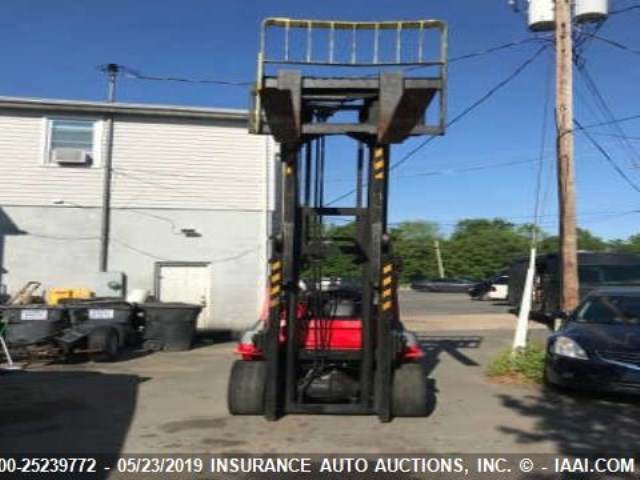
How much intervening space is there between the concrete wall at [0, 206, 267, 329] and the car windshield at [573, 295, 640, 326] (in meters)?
9.02

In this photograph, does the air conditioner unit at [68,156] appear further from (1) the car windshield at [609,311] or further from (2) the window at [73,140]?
(1) the car windshield at [609,311]

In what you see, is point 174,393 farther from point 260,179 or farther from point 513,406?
point 260,179

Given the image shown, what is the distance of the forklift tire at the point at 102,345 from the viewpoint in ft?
45.2

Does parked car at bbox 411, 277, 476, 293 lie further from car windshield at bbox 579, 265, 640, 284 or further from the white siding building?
the white siding building

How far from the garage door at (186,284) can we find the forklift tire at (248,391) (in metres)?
9.83

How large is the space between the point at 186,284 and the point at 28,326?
4927 millimetres

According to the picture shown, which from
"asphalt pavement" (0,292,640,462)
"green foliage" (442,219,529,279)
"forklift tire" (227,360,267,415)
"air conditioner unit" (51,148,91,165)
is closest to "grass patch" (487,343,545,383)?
"asphalt pavement" (0,292,640,462)

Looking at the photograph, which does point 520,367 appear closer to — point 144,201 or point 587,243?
point 144,201

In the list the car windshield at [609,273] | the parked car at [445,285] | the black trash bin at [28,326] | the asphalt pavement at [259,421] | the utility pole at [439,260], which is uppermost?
the utility pole at [439,260]

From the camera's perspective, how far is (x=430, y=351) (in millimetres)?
15141

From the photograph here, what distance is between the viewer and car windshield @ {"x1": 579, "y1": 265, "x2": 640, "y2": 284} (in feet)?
75.3

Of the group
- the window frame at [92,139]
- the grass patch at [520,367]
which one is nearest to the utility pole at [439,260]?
the window frame at [92,139]

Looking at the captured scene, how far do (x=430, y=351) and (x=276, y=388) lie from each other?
733 cm

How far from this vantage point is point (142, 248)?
59.5 feet
